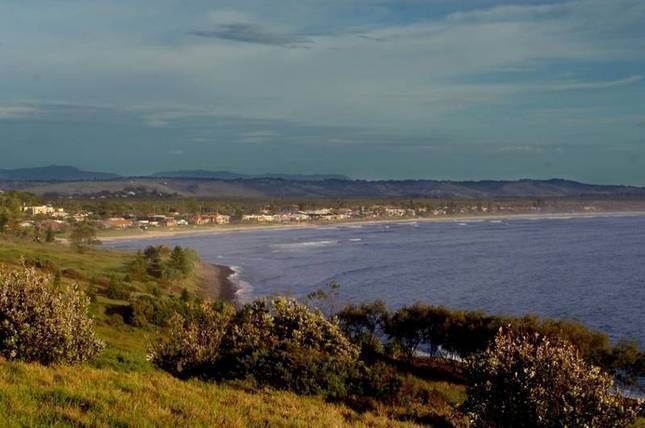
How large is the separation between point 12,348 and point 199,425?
25.3ft

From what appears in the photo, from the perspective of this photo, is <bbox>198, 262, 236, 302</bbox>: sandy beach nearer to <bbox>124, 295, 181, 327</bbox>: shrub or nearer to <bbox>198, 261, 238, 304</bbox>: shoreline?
<bbox>198, 261, 238, 304</bbox>: shoreline

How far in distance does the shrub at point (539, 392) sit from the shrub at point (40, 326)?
9591 mm

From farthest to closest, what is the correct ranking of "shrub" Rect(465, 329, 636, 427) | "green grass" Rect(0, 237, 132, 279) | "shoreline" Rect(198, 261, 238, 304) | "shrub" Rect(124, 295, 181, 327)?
1. "shoreline" Rect(198, 261, 238, 304)
2. "green grass" Rect(0, 237, 132, 279)
3. "shrub" Rect(124, 295, 181, 327)
4. "shrub" Rect(465, 329, 636, 427)

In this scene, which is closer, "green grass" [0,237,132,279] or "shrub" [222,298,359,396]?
"shrub" [222,298,359,396]

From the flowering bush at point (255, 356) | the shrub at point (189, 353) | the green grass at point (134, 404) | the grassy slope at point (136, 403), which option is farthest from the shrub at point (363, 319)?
the green grass at point (134, 404)

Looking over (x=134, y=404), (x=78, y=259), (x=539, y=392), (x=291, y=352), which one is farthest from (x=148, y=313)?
(x=78, y=259)

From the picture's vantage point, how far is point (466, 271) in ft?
361

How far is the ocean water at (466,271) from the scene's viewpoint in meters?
80.2

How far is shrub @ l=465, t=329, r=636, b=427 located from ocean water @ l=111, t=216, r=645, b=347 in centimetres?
4699

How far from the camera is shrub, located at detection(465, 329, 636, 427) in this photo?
50.6 ft

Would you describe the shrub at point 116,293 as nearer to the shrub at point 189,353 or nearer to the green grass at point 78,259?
the green grass at point 78,259

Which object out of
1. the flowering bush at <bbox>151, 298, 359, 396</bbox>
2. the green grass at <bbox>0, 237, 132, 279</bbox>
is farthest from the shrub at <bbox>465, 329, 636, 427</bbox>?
the green grass at <bbox>0, 237, 132, 279</bbox>

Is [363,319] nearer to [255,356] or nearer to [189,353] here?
[189,353]

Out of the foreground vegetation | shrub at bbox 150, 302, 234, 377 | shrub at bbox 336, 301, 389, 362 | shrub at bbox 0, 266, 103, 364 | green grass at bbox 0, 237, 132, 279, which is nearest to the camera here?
the foreground vegetation
